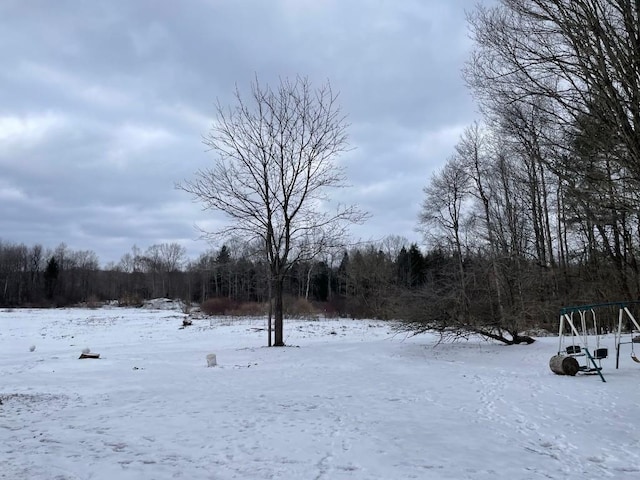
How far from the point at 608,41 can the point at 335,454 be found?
753 cm

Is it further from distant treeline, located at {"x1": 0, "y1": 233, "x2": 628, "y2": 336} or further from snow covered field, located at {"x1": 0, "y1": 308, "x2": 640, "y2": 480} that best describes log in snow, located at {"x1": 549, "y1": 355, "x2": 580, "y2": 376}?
distant treeline, located at {"x1": 0, "y1": 233, "x2": 628, "y2": 336}

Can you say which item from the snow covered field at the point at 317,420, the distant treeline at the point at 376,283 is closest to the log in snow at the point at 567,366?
the snow covered field at the point at 317,420

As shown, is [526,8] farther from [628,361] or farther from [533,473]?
[628,361]

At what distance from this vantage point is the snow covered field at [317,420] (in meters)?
5.14

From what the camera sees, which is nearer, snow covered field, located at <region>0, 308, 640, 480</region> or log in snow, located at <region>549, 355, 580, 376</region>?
snow covered field, located at <region>0, 308, 640, 480</region>

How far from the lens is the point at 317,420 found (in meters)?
7.46

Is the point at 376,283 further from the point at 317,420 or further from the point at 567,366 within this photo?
the point at 317,420

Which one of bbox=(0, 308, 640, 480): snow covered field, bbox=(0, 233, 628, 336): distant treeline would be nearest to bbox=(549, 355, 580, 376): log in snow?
bbox=(0, 308, 640, 480): snow covered field

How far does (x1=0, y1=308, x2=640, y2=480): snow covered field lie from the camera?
514cm

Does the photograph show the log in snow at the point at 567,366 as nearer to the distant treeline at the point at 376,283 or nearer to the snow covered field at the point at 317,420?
the snow covered field at the point at 317,420

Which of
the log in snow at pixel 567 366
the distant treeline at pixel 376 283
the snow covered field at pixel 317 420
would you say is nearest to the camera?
the snow covered field at pixel 317 420

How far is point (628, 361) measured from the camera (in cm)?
1377

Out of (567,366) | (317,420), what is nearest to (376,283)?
(567,366)

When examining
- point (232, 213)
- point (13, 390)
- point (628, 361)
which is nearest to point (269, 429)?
point (13, 390)
